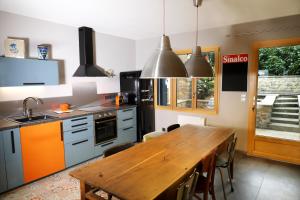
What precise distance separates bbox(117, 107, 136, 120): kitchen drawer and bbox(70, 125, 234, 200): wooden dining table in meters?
1.86

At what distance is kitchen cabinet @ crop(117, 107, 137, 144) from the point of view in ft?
14.0

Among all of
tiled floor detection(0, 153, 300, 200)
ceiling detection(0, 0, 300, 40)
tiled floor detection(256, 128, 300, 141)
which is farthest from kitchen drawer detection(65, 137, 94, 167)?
tiled floor detection(256, 128, 300, 141)

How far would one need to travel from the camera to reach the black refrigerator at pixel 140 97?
4.77 metres

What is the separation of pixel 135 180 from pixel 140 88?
11.0 ft

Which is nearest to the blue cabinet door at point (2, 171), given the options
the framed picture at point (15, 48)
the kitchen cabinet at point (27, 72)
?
the kitchen cabinet at point (27, 72)

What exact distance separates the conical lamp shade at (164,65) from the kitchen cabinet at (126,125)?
2455 millimetres

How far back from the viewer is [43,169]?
9.92 ft

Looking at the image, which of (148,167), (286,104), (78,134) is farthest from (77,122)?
(286,104)

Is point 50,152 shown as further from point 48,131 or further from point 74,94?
point 74,94

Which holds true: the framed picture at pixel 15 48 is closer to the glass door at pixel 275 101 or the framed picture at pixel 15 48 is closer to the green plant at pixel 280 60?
the glass door at pixel 275 101

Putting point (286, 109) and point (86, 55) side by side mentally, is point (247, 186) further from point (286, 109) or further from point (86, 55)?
point (86, 55)

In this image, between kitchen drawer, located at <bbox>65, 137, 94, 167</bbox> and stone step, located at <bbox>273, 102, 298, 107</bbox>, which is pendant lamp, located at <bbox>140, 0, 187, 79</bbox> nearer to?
kitchen drawer, located at <bbox>65, 137, 94, 167</bbox>

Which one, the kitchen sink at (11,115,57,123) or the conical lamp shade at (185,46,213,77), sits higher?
the conical lamp shade at (185,46,213,77)

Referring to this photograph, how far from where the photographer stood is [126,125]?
4438 millimetres
